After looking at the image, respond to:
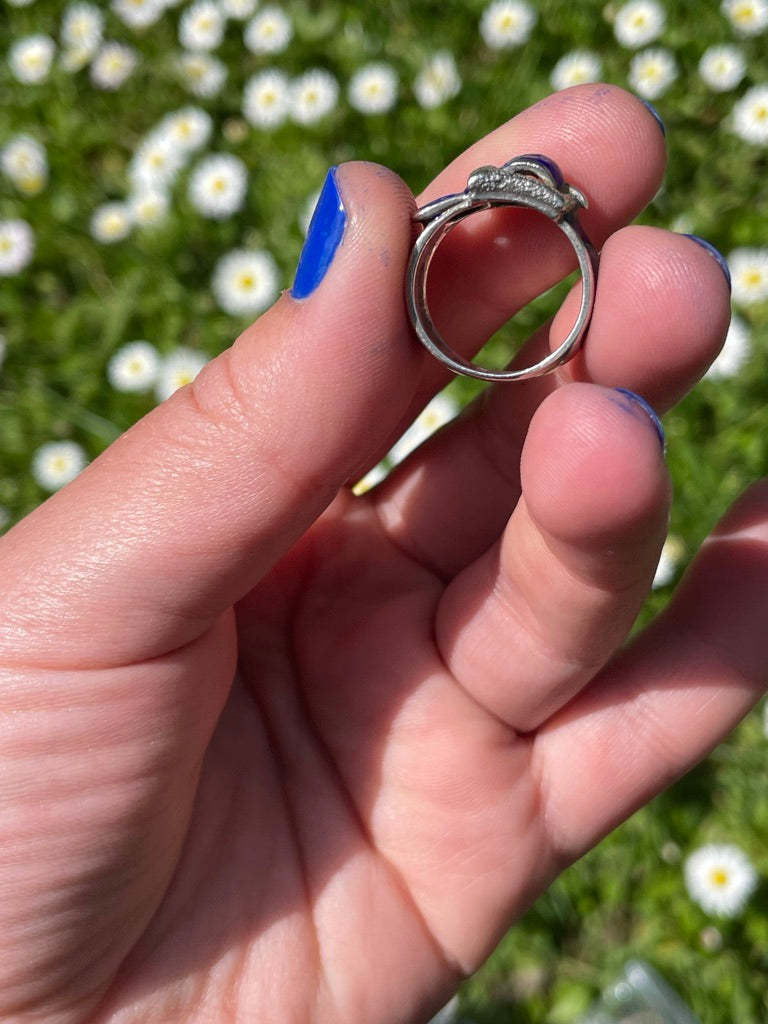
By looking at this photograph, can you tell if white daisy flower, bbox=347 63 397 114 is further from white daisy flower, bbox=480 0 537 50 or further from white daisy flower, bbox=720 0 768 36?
white daisy flower, bbox=720 0 768 36

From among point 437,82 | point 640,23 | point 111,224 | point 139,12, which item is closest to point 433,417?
point 437,82

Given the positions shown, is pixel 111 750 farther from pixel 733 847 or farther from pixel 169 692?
pixel 733 847

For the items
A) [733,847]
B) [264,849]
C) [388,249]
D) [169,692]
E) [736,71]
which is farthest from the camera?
[736,71]

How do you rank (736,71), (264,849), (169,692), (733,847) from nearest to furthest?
(169,692) < (264,849) < (733,847) < (736,71)

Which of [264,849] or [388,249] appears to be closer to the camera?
[388,249]

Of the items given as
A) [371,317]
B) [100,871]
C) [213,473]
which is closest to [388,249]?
[371,317]

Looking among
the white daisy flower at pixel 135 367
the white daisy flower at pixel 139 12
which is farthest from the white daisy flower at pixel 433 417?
the white daisy flower at pixel 139 12

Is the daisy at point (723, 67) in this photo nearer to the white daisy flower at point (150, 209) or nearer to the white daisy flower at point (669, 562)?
the white daisy flower at point (669, 562)

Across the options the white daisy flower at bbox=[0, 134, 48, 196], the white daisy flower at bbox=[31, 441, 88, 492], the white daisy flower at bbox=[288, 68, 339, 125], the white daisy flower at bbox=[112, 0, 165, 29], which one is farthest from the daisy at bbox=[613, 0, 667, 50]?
the white daisy flower at bbox=[31, 441, 88, 492]
